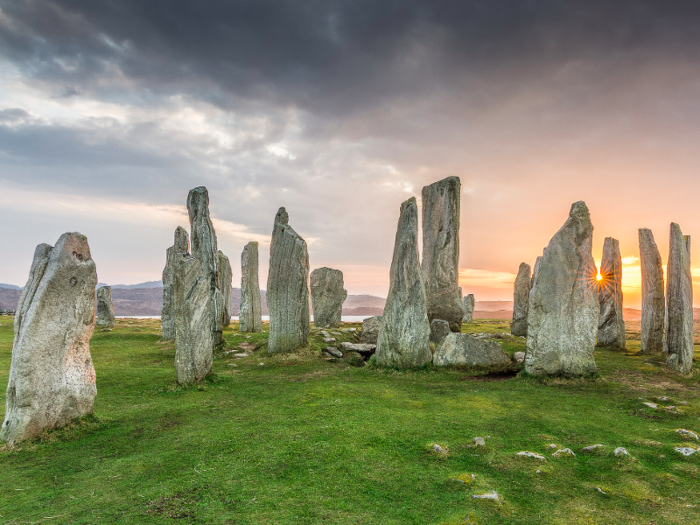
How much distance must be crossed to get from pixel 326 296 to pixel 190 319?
46.1 feet

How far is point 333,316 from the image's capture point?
2339 centimetres

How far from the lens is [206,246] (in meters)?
15.2

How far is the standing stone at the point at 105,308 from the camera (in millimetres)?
23188

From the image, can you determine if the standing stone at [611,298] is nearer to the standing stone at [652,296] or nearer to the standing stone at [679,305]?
the standing stone at [652,296]

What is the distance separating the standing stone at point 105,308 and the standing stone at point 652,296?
2624 centimetres

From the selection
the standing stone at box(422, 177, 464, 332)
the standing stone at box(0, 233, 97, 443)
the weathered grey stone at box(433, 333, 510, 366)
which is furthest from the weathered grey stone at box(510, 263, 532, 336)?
the standing stone at box(0, 233, 97, 443)

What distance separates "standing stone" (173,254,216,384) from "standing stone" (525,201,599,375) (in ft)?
28.2

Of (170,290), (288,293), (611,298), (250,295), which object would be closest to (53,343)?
(288,293)

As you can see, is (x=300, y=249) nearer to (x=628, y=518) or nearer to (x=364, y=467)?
(x=364, y=467)

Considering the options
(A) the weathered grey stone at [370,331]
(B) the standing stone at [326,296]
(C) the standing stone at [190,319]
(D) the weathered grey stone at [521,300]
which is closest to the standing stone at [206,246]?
(C) the standing stone at [190,319]

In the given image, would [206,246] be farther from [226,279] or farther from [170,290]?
[226,279]

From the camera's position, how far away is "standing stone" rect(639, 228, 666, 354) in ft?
49.6

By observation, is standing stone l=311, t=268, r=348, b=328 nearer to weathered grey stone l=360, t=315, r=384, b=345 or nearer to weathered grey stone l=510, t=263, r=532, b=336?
weathered grey stone l=360, t=315, r=384, b=345

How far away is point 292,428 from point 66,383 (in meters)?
3.77
